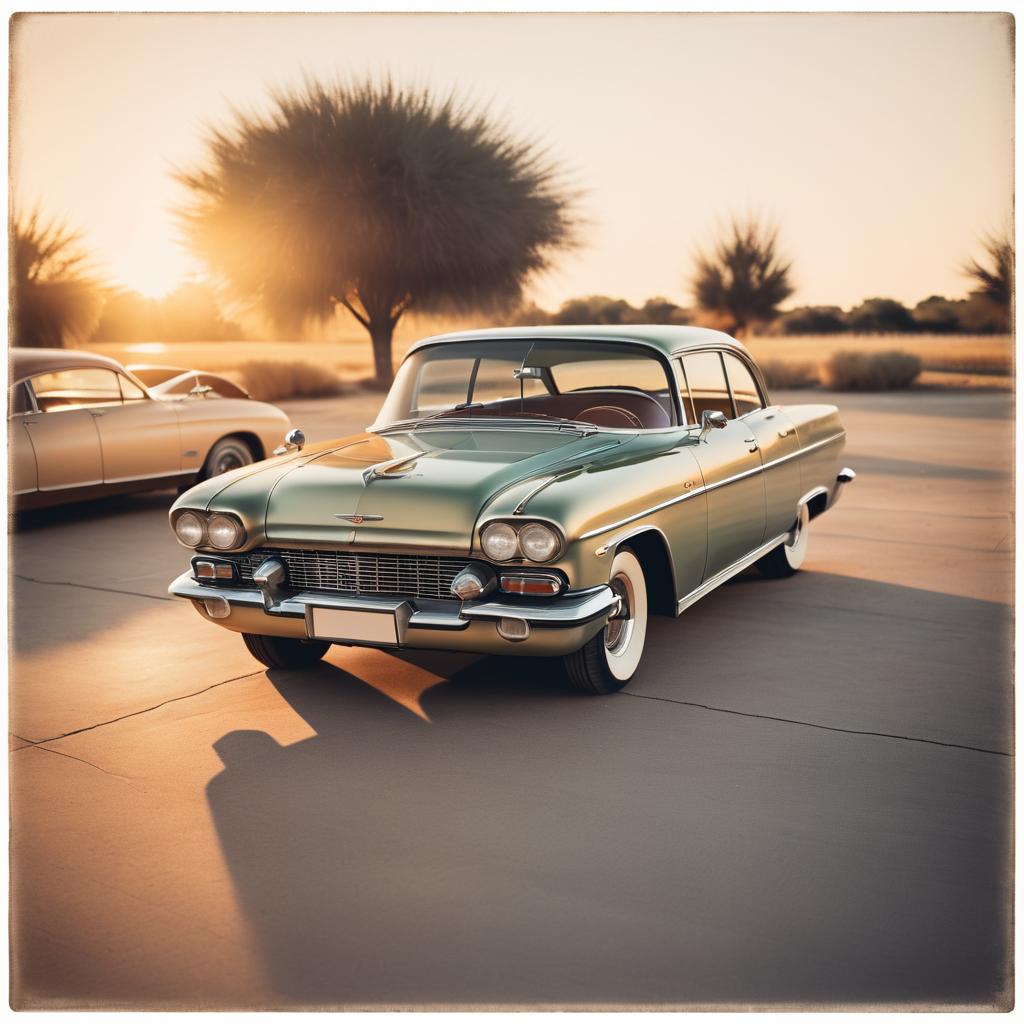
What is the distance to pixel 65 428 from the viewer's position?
26.3 ft

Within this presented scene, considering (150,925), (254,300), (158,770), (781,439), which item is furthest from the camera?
(254,300)

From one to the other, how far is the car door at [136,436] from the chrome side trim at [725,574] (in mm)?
4904

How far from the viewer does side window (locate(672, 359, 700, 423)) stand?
511cm

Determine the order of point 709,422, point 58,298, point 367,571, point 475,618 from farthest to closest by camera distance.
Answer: point 58,298 → point 709,422 → point 367,571 → point 475,618

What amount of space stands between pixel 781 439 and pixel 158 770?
143 inches

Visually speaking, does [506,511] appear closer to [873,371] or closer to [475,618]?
[475,618]

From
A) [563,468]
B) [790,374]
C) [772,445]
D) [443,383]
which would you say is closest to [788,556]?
[772,445]

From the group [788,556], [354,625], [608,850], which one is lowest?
[608,850]

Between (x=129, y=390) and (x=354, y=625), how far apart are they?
5458 millimetres

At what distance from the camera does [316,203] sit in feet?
78.2

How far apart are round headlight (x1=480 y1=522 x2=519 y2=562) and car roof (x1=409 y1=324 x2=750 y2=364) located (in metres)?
1.57

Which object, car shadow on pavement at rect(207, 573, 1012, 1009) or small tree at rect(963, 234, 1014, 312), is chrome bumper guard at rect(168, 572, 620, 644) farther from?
small tree at rect(963, 234, 1014, 312)

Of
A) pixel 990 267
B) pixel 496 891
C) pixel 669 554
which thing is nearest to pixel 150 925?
pixel 496 891

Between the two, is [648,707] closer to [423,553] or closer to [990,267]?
[423,553]
